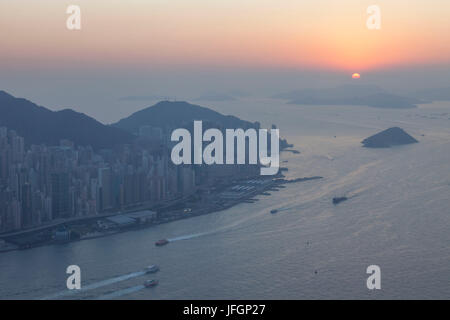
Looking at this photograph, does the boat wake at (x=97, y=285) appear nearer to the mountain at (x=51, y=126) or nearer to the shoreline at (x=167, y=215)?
the shoreline at (x=167, y=215)

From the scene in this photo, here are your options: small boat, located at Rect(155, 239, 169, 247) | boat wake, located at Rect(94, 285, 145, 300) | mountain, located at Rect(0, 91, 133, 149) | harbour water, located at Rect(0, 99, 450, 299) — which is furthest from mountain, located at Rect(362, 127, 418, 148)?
boat wake, located at Rect(94, 285, 145, 300)

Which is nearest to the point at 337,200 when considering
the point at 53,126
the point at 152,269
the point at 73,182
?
the point at 152,269

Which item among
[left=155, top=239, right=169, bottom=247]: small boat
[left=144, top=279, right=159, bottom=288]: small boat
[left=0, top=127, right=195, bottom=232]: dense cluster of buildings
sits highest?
[left=0, top=127, right=195, bottom=232]: dense cluster of buildings

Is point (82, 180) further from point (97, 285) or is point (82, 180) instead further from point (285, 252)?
point (285, 252)

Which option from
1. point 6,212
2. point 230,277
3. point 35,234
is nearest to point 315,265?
point 230,277

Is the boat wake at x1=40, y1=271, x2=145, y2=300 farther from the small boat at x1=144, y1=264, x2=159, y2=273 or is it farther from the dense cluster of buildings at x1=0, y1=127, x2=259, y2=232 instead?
the dense cluster of buildings at x1=0, y1=127, x2=259, y2=232

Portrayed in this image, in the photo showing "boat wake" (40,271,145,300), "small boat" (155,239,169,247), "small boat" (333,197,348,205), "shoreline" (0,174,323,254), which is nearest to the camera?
"boat wake" (40,271,145,300)
